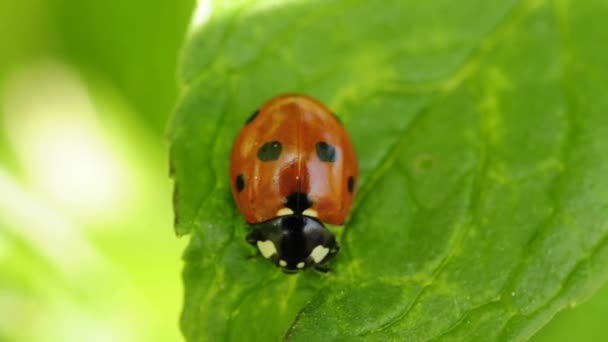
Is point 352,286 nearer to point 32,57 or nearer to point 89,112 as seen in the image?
point 89,112

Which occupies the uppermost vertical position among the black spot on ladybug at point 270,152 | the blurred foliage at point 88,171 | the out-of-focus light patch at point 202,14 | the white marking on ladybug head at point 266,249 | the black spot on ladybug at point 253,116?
the out-of-focus light patch at point 202,14

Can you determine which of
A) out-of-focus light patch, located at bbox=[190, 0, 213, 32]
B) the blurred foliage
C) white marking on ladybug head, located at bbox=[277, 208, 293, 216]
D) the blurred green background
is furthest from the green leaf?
the blurred foliage

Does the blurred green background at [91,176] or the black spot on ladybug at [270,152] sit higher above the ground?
the black spot on ladybug at [270,152]

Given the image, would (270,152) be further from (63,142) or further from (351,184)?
(63,142)

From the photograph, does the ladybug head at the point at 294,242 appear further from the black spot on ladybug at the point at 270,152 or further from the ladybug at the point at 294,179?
the black spot on ladybug at the point at 270,152

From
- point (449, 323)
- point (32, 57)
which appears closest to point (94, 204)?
point (32, 57)

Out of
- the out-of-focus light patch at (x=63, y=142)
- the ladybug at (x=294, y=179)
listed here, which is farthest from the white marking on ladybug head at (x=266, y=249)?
the out-of-focus light patch at (x=63, y=142)

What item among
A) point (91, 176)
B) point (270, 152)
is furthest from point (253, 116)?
point (91, 176)
